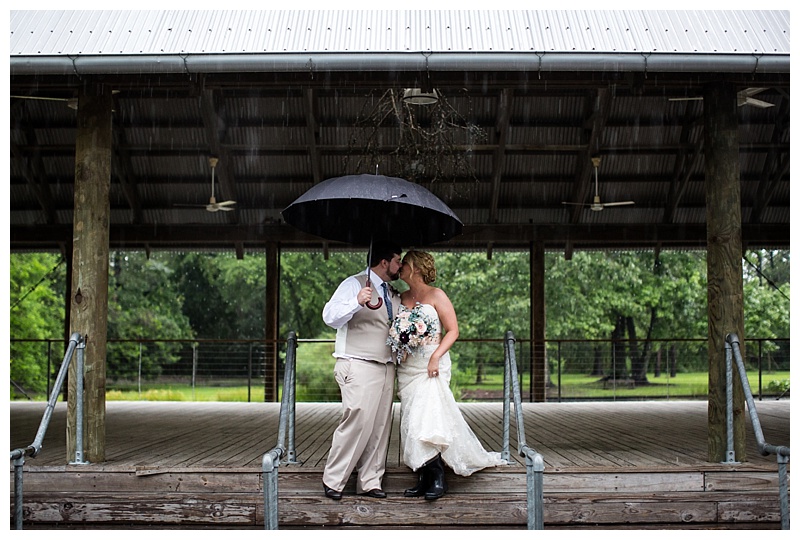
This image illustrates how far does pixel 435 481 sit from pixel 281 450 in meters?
0.99

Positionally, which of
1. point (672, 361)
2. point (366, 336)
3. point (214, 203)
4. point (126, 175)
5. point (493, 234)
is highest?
point (126, 175)

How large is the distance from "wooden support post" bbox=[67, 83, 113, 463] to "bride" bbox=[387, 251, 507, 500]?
7.29 feet

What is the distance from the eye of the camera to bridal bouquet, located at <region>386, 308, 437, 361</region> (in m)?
5.19

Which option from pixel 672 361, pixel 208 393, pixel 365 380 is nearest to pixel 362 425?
pixel 365 380

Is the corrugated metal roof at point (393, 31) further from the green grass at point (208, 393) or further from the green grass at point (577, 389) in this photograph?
the green grass at point (577, 389)

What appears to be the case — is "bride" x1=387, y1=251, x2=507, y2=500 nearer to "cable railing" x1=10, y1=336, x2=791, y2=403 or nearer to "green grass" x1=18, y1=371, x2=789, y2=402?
"cable railing" x1=10, y1=336, x2=791, y2=403

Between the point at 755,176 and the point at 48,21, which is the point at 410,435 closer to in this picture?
the point at 48,21

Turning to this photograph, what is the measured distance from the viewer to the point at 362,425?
5.14 meters

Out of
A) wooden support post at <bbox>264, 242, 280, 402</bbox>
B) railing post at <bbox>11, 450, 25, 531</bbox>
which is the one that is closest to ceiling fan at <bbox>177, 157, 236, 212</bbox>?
wooden support post at <bbox>264, 242, 280, 402</bbox>

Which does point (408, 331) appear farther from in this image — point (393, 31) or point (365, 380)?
point (393, 31)

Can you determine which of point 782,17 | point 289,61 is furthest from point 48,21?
point 782,17

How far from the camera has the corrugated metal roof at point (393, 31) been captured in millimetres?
5703

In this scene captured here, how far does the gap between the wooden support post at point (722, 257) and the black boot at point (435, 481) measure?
2.04 metres

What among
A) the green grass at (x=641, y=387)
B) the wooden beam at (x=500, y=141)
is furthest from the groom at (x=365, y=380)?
the green grass at (x=641, y=387)
